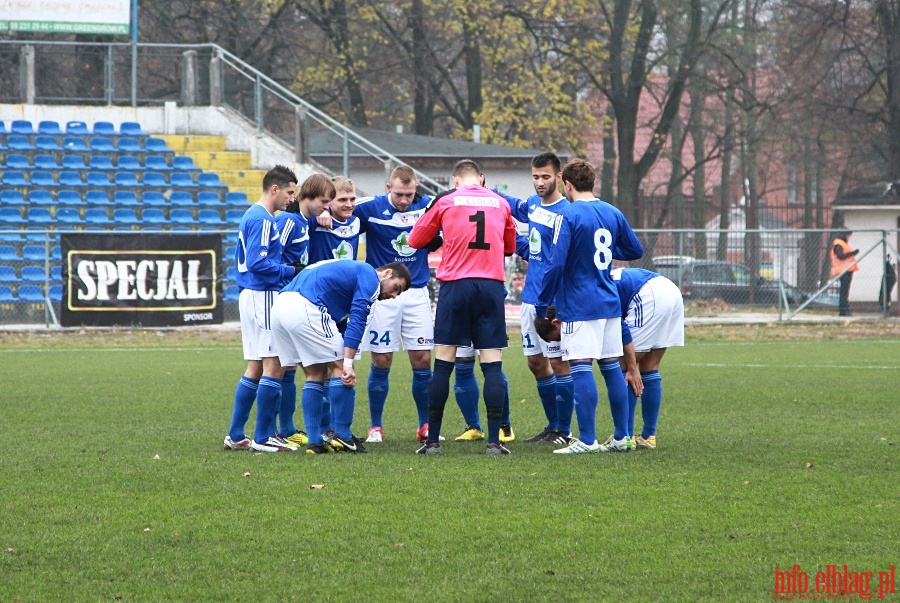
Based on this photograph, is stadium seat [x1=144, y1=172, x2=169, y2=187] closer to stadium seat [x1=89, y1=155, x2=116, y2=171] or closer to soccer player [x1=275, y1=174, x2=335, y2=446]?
stadium seat [x1=89, y1=155, x2=116, y2=171]

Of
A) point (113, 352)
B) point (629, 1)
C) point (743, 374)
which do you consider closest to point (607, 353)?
point (743, 374)

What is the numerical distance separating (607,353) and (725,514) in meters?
2.04

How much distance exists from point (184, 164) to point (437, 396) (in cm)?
1909

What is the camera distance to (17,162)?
2459 cm

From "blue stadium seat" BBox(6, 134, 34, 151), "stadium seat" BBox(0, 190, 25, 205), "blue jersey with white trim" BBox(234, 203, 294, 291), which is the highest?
"blue stadium seat" BBox(6, 134, 34, 151)

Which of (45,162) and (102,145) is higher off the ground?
(102,145)

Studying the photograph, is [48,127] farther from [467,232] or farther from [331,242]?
[467,232]

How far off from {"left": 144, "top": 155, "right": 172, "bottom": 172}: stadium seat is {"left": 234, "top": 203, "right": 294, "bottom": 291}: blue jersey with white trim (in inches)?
700

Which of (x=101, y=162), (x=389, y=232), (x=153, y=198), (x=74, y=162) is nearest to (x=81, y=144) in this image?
(x=74, y=162)

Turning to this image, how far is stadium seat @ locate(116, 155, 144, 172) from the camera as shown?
24.9 meters

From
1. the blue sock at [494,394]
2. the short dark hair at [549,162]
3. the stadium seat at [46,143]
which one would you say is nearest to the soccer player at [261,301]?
the blue sock at [494,394]

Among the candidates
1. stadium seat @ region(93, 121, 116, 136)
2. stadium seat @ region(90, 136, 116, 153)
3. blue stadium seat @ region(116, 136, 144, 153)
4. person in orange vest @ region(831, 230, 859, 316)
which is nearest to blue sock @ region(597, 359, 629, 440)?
person in orange vest @ region(831, 230, 859, 316)

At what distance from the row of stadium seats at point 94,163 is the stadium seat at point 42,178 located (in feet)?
0.45

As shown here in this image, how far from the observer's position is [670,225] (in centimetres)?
4606
